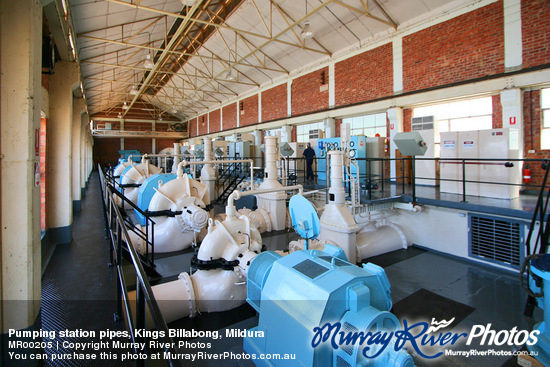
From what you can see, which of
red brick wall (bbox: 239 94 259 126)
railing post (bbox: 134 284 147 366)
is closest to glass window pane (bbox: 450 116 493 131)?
railing post (bbox: 134 284 147 366)

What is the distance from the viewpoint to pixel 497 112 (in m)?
7.44

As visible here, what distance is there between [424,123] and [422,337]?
6764mm

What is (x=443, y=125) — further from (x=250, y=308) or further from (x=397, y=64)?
(x=250, y=308)

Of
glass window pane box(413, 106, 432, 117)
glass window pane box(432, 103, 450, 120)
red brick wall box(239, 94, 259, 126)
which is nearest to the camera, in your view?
glass window pane box(432, 103, 450, 120)

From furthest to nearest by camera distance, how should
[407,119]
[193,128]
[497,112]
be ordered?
[193,128] < [407,119] < [497,112]

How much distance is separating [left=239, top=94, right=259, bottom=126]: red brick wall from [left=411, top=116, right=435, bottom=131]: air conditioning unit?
10.7 metres

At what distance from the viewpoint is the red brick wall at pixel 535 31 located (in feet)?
21.2

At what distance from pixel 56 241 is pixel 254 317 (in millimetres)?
3510

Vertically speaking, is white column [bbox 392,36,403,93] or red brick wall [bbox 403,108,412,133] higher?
white column [bbox 392,36,403,93]

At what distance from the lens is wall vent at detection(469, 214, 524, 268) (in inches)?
191

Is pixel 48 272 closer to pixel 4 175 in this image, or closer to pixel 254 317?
pixel 4 175

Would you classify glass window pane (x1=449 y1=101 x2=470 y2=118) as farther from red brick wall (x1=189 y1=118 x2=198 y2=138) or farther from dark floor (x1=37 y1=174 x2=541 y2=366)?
red brick wall (x1=189 y1=118 x2=198 y2=138)

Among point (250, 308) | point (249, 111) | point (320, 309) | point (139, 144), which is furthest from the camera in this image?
point (139, 144)

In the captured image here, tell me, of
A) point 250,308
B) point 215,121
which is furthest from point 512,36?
point 215,121
